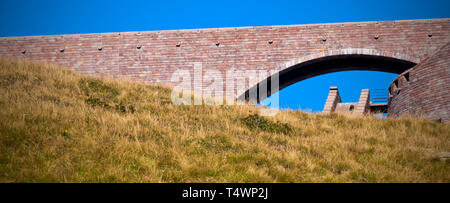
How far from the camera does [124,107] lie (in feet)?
34.7

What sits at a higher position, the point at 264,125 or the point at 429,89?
the point at 429,89

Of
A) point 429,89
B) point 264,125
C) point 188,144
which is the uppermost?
point 429,89

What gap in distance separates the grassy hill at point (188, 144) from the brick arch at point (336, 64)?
915 centimetres

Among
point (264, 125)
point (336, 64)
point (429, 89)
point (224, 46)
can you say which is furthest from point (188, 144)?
point (336, 64)

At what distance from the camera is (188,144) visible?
7816 millimetres

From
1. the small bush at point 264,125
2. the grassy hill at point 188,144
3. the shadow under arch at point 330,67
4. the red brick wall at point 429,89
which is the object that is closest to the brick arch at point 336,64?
the shadow under arch at point 330,67

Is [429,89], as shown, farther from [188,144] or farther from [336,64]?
[188,144]

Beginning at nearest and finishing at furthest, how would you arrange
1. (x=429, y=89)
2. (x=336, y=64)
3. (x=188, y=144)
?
(x=188, y=144) < (x=429, y=89) < (x=336, y=64)

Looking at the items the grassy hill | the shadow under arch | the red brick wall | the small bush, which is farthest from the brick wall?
the small bush

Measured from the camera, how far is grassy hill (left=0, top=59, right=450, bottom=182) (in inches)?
242

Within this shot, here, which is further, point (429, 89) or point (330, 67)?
point (330, 67)

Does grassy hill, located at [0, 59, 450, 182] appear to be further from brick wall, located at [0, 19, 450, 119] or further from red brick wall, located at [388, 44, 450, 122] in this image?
brick wall, located at [0, 19, 450, 119]

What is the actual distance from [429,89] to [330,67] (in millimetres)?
7689

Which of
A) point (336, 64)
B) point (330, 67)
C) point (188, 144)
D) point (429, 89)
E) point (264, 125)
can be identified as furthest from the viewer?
point (330, 67)
